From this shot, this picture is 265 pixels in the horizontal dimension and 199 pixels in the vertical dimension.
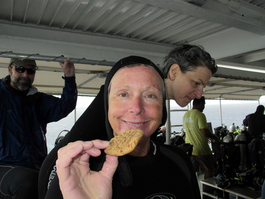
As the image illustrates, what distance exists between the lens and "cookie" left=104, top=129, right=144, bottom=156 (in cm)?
68

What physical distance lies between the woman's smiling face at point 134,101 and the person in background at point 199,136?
335 centimetres

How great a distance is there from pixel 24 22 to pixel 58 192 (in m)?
1.34

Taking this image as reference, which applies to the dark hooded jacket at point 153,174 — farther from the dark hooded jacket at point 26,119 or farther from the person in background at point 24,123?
the dark hooded jacket at point 26,119

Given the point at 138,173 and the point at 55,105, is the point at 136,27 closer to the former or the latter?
the point at 55,105

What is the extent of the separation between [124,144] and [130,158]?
291mm

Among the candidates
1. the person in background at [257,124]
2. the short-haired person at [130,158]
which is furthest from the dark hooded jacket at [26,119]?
the person in background at [257,124]

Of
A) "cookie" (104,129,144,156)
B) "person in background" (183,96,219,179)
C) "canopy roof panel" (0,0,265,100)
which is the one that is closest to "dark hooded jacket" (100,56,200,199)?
"cookie" (104,129,144,156)

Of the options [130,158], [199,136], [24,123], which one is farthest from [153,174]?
[199,136]

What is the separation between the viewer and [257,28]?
1751 millimetres

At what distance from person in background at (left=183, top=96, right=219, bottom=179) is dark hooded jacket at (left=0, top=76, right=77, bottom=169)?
280cm

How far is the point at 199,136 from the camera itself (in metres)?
4.04

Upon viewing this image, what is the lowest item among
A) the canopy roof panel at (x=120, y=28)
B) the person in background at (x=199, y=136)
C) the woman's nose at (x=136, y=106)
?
the person in background at (x=199, y=136)

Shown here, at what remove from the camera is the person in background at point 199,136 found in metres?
4.03

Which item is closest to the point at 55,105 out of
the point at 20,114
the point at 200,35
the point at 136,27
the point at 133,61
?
the point at 20,114
